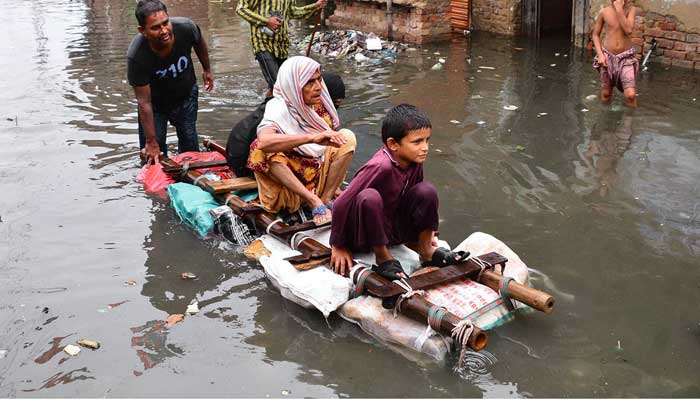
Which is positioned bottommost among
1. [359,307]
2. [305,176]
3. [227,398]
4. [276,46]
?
[227,398]

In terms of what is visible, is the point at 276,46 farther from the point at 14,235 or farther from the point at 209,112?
the point at 14,235

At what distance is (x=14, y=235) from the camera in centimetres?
513

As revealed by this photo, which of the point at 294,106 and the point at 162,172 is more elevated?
the point at 294,106

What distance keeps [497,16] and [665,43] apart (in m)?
3.36

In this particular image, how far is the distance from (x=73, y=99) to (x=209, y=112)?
1.99 meters

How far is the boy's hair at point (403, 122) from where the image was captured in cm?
369

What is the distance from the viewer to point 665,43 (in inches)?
364

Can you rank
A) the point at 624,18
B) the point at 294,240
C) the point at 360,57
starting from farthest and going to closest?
1. the point at 360,57
2. the point at 624,18
3. the point at 294,240

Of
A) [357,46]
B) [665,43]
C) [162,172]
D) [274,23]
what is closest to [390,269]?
[162,172]

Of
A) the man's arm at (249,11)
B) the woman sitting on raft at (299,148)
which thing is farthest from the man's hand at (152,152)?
the man's arm at (249,11)

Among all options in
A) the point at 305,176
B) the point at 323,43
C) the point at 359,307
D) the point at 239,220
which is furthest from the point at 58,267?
the point at 323,43

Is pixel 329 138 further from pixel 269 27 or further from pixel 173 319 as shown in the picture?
pixel 269 27

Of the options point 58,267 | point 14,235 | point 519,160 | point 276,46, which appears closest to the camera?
point 58,267

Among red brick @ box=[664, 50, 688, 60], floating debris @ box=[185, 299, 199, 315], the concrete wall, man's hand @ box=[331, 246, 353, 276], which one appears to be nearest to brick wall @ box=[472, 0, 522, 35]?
the concrete wall
